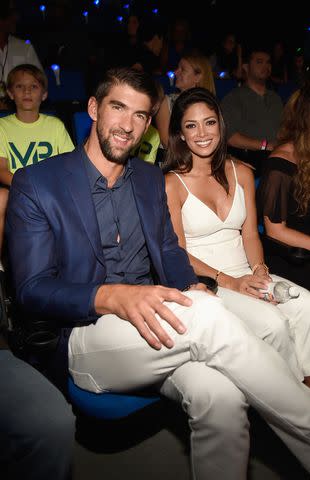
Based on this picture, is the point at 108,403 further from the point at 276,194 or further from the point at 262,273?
the point at 276,194

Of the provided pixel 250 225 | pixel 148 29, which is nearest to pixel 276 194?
pixel 250 225

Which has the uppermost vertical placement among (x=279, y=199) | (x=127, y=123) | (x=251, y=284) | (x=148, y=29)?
(x=148, y=29)

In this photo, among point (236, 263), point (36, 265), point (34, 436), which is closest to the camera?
point (34, 436)

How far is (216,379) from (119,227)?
2.19 feet

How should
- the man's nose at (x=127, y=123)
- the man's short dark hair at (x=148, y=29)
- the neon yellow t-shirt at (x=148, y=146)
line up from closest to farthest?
the man's nose at (x=127, y=123) → the neon yellow t-shirt at (x=148, y=146) → the man's short dark hair at (x=148, y=29)

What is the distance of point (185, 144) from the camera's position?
2.17 metres

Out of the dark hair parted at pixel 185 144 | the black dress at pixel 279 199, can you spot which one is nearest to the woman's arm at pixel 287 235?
the black dress at pixel 279 199

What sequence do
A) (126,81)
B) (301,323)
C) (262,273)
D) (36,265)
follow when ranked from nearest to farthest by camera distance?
(36,265) < (126,81) < (301,323) < (262,273)

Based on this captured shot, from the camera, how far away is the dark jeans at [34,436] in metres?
1.12

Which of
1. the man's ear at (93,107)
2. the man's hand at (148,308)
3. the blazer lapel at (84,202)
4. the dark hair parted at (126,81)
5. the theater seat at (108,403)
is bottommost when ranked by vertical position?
the theater seat at (108,403)

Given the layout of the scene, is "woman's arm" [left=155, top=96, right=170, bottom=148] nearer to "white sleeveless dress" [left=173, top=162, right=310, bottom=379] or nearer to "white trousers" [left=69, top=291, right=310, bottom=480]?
"white sleeveless dress" [left=173, top=162, right=310, bottom=379]

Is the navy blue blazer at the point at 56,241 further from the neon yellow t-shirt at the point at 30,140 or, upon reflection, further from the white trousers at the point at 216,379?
the neon yellow t-shirt at the point at 30,140

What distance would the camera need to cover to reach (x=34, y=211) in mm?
1448

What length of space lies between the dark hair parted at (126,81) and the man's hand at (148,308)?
29.7 inches
